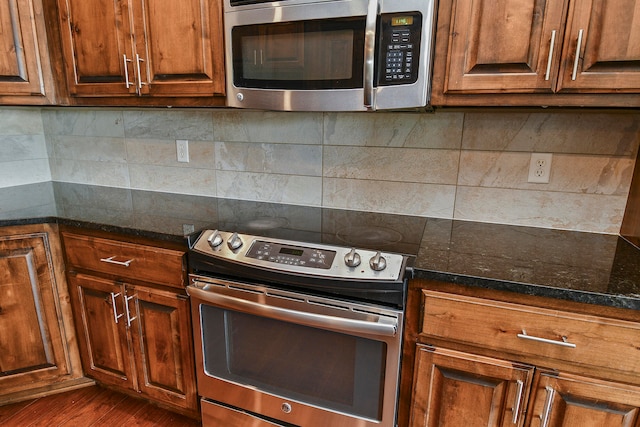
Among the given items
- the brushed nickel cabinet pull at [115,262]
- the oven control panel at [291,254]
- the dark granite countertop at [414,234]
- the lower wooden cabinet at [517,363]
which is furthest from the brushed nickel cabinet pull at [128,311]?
the lower wooden cabinet at [517,363]

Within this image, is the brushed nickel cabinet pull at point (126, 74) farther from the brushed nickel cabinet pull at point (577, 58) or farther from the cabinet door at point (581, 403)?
the cabinet door at point (581, 403)

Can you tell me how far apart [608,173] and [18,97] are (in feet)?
7.90

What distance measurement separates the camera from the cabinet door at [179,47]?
1.36 meters

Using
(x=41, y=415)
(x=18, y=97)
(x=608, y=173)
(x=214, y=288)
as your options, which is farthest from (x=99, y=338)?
(x=608, y=173)

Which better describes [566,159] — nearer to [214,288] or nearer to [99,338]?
[214,288]

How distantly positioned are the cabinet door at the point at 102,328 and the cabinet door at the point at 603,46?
5.68ft

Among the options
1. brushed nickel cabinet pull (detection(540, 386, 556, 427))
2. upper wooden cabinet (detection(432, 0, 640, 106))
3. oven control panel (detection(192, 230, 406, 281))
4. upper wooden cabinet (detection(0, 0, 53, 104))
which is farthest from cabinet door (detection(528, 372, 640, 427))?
upper wooden cabinet (detection(0, 0, 53, 104))

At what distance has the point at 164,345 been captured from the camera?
4.91 feet

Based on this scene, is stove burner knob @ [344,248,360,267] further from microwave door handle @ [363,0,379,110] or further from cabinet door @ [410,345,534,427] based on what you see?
microwave door handle @ [363,0,379,110]

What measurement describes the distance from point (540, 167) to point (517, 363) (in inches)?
29.2

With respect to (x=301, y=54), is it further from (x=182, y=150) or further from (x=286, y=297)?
(x=182, y=150)

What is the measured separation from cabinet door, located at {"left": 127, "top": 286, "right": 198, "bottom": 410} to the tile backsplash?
64cm

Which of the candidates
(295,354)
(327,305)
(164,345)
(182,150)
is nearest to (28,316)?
(164,345)

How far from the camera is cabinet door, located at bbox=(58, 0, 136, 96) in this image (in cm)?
148
